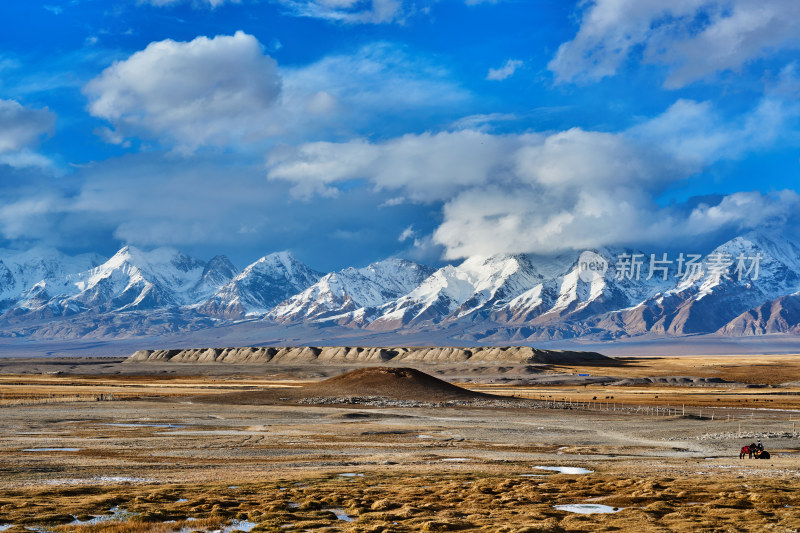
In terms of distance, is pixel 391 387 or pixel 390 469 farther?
Answer: pixel 391 387

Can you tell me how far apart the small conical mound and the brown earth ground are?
69.7 feet

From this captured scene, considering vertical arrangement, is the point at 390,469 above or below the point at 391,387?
below

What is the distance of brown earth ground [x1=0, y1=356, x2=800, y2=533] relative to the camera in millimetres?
31781

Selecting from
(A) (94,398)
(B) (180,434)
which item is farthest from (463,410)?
(A) (94,398)

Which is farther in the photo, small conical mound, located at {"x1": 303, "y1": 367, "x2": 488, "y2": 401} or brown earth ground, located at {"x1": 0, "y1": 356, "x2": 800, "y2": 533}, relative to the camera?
small conical mound, located at {"x1": 303, "y1": 367, "x2": 488, "y2": 401}

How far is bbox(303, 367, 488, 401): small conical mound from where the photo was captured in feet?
421

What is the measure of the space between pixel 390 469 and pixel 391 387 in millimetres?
83794

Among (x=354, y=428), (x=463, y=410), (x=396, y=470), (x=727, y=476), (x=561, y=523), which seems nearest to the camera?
(x=561, y=523)

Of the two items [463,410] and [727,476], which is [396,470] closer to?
[727,476]

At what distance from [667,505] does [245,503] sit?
17.5 m

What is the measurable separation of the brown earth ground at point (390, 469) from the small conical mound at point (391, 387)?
21.2 metres

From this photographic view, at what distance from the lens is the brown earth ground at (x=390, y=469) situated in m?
31.8

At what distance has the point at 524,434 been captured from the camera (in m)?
75.9

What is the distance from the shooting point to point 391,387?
435ft
